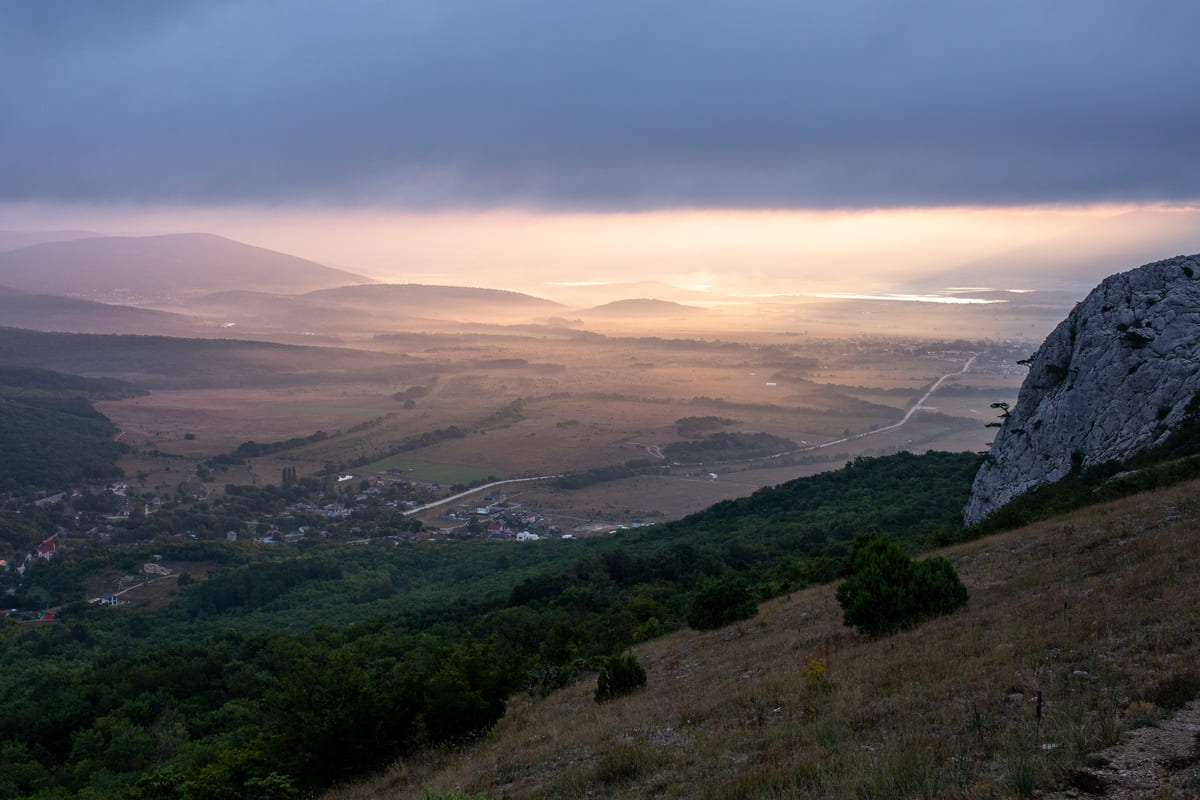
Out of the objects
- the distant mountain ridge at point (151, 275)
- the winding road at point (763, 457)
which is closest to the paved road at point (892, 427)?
the winding road at point (763, 457)

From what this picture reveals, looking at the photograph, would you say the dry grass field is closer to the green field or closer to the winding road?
the green field

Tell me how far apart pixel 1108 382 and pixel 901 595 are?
1139 cm

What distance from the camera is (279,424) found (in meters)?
64.8

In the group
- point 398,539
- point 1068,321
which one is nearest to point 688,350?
point 398,539

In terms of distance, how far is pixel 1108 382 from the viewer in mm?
15227

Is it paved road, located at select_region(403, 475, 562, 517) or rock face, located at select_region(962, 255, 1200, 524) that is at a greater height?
rock face, located at select_region(962, 255, 1200, 524)

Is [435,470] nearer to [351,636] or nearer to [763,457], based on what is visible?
[763,457]

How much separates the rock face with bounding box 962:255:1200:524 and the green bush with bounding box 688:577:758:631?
817 cm

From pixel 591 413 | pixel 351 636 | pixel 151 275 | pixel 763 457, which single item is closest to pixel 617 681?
pixel 351 636

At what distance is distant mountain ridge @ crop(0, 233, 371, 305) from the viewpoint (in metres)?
151

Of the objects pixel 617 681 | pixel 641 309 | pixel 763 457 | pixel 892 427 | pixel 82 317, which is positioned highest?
pixel 641 309

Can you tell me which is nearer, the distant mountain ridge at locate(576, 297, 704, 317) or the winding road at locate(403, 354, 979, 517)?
the winding road at locate(403, 354, 979, 517)

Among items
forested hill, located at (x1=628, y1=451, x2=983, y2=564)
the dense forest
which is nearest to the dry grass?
the dense forest

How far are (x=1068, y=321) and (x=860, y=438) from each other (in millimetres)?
34492
